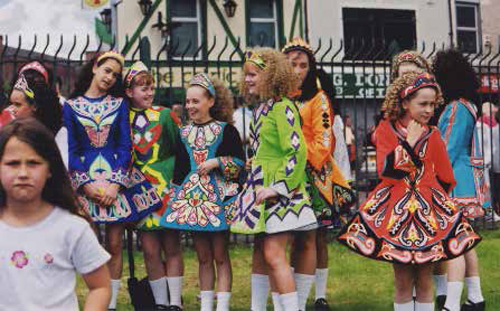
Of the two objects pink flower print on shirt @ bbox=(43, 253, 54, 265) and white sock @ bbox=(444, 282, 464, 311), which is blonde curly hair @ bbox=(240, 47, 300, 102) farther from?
pink flower print on shirt @ bbox=(43, 253, 54, 265)

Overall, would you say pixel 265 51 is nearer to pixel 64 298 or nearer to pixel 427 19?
pixel 64 298

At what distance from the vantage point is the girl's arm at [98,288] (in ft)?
9.78

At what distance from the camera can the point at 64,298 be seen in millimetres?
2936

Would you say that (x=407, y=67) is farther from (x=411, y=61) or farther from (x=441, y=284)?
(x=441, y=284)

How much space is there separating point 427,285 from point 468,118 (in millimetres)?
A: 1513

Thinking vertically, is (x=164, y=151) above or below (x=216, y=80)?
below

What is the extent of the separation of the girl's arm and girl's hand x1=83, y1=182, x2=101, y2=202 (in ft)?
7.96

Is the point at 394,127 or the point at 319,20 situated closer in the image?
the point at 394,127

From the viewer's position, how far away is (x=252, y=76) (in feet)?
17.6

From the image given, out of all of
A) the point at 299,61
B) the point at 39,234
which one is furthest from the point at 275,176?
the point at 39,234

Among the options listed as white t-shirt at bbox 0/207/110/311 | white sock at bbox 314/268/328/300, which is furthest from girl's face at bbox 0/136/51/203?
white sock at bbox 314/268/328/300

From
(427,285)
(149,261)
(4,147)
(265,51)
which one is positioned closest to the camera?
Answer: (4,147)

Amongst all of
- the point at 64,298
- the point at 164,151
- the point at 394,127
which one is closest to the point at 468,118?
the point at 394,127

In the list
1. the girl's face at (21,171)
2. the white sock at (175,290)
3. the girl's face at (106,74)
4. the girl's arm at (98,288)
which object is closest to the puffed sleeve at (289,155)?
the white sock at (175,290)
